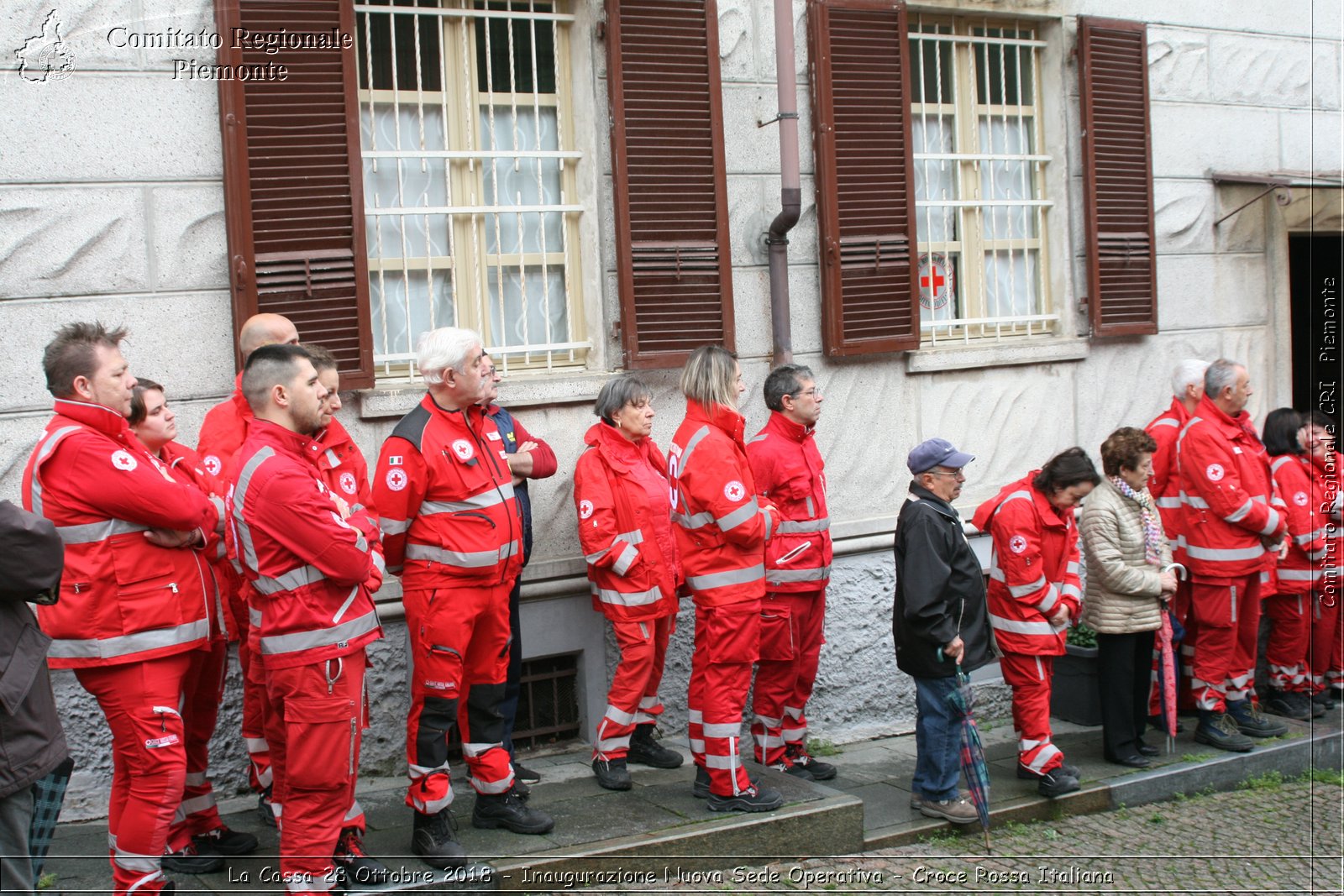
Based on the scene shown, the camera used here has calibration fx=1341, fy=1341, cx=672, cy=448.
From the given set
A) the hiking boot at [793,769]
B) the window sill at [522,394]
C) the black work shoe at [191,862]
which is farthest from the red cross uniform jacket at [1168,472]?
the black work shoe at [191,862]

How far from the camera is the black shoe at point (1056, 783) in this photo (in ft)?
21.2

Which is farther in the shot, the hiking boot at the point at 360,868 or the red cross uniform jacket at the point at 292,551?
the hiking boot at the point at 360,868

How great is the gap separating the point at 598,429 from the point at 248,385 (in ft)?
7.02

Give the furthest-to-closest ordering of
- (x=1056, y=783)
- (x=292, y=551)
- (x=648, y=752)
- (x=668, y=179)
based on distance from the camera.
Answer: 1. (x=668, y=179)
2. (x=648, y=752)
3. (x=1056, y=783)
4. (x=292, y=551)

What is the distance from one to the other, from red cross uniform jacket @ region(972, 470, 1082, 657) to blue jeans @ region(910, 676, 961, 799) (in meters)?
0.63

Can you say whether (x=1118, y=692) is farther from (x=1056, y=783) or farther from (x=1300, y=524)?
(x=1300, y=524)

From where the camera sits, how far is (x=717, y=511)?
19.1ft

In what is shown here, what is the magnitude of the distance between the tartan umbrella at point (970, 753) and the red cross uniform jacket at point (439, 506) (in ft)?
7.06

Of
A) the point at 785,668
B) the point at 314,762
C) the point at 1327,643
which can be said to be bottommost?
the point at 1327,643

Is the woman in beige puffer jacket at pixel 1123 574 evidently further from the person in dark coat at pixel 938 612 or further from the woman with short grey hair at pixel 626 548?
the woman with short grey hair at pixel 626 548

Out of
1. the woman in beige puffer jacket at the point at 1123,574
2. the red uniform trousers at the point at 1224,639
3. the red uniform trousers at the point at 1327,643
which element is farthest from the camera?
the red uniform trousers at the point at 1327,643

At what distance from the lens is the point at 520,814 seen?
535 cm

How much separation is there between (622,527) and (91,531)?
2.47m

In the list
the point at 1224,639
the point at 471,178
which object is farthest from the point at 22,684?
the point at 1224,639
